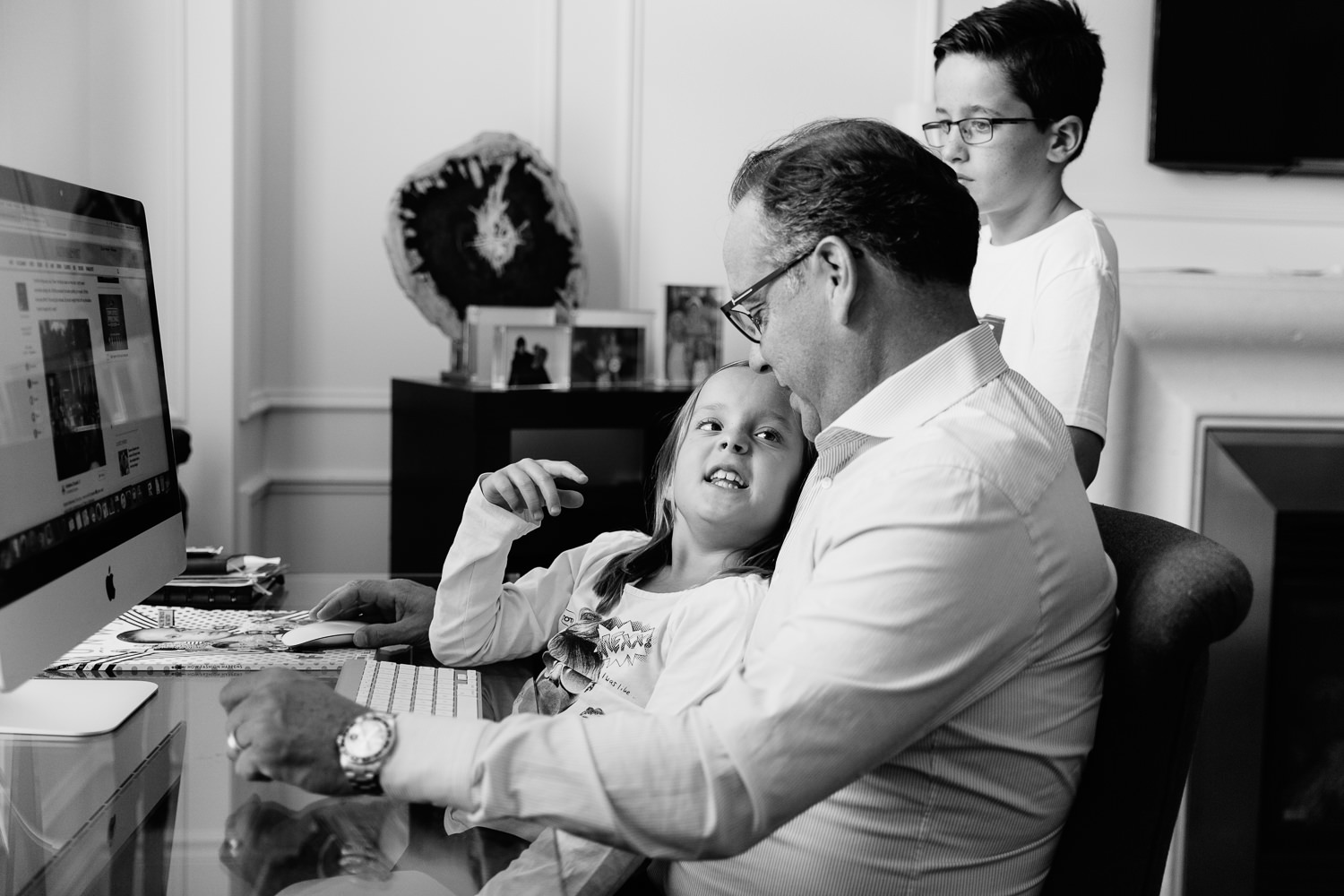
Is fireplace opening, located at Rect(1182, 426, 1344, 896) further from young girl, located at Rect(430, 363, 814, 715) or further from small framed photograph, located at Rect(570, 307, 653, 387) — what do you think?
young girl, located at Rect(430, 363, 814, 715)

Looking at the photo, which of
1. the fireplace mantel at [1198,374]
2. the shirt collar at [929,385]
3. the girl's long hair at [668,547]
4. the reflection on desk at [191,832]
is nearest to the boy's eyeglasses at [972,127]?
the girl's long hair at [668,547]

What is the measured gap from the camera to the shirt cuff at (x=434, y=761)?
857 millimetres

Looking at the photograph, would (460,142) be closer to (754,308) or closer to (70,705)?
(70,705)

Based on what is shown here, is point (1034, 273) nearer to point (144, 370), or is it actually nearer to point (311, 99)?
point (144, 370)

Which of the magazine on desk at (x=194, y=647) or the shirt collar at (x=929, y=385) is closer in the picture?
the shirt collar at (x=929, y=385)

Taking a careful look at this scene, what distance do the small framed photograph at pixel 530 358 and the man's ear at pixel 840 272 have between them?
1827 mm

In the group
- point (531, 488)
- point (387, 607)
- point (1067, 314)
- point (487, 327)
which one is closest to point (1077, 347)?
point (1067, 314)

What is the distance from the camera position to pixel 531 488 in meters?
1.47

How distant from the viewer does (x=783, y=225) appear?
1.04 meters

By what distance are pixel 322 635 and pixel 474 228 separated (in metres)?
1.66

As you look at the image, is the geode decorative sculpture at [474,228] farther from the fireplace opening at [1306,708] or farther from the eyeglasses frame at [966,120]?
the fireplace opening at [1306,708]

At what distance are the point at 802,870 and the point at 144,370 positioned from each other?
3.05ft

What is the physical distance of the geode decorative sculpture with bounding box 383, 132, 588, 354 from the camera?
9.84ft

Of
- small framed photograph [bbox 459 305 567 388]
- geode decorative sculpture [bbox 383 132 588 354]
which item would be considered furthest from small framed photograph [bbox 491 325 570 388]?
geode decorative sculpture [bbox 383 132 588 354]
